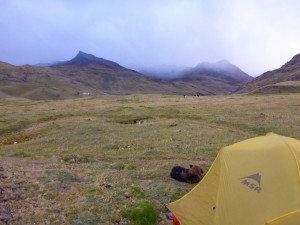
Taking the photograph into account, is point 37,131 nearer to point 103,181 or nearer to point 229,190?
point 103,181

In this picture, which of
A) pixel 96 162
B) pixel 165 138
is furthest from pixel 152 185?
pixel 165 138

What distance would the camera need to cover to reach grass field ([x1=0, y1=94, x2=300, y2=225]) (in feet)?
44.1

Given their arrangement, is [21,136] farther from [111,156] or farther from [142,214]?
[142,214]

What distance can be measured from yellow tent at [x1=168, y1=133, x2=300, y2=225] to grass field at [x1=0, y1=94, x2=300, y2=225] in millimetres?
1820

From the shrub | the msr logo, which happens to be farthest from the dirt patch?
the msr logo

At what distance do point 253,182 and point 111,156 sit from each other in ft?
48.5

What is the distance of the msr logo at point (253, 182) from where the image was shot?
431 inches

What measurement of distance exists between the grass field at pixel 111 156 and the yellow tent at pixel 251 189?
5.97ft

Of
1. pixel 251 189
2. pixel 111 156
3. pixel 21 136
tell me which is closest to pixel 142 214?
pixel 251 189

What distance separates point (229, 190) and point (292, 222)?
2111 millimetres

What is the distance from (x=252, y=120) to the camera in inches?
1503

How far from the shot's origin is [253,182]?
11.1 meters

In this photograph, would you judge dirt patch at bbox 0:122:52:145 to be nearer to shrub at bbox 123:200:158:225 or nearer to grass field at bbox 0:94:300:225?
grass field at bbox 0:94:300:225

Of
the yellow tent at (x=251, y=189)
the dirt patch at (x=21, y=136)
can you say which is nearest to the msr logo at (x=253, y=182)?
the yellow tent at (x=251, y=189)
